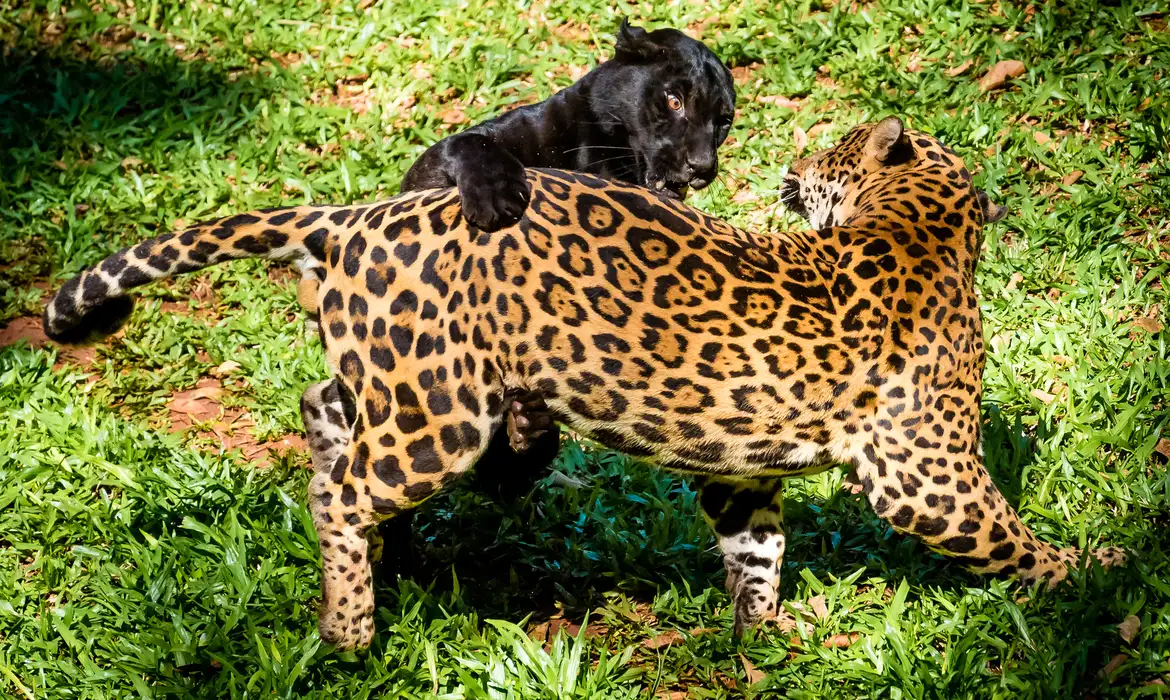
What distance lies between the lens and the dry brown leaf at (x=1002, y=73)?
876cm

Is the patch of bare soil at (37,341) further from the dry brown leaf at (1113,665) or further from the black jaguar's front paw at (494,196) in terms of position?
the dry brown leaf at (1113,665)

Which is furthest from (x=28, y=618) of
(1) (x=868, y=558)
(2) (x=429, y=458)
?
(1) (x=868, y=558)

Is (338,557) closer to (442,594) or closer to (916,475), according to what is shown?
(442,594)

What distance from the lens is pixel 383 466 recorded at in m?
5.04

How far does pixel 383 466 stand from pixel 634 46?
3.00 m

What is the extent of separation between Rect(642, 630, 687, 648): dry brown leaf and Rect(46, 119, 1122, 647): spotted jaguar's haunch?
85 centimetres

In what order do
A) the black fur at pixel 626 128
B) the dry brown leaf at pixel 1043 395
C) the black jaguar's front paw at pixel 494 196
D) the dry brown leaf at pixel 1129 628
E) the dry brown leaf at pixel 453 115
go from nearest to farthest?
1. the black jaguar's front paw at pixel 494 196
2. the dry brown leaf at pixel 1129 628
3. the black fur at pixel 626 128
4. the dry brown leaf at pixel 1043 395
5. the dry brown leaf at pixel 453 115

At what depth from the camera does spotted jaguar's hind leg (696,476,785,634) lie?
225 inches

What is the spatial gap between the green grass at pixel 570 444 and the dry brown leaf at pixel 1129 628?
0.06 m

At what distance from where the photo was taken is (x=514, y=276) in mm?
4930

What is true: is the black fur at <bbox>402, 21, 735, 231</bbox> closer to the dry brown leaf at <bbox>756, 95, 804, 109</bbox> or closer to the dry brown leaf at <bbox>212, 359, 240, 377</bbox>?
the dry brown leaf at <bbox>212, 359, 240, 377</bbox>

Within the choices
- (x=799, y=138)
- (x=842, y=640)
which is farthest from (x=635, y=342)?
(x=799, y=138)

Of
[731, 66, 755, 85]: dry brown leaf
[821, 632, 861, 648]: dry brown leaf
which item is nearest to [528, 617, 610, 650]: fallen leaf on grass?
[821, 632, 861, 648]: dry brown leaf

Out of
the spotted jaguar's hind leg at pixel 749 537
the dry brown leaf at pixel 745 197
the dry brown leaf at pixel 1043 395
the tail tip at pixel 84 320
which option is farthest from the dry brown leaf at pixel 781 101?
the tail tip at pixel 84 320
